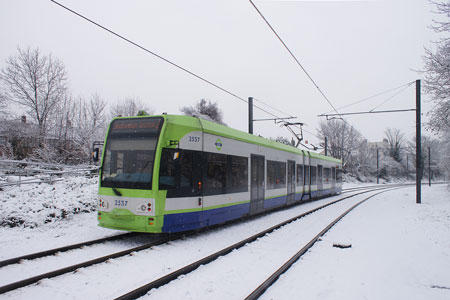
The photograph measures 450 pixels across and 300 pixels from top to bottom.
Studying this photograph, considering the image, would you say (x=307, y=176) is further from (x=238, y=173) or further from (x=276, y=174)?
(x=238, y=173)

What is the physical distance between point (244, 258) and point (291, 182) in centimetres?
973

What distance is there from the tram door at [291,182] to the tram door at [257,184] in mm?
3558

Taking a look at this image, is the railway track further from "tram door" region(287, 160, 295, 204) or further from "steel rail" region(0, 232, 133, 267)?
"tram door" region(287, 160, 295, 204)

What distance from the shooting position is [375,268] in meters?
6.05

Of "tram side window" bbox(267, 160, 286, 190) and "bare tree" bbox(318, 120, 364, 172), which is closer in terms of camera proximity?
"tram side window" bbox(267, 160, 286, 190)

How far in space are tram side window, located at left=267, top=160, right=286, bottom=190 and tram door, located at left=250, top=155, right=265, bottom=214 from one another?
0.79 meters

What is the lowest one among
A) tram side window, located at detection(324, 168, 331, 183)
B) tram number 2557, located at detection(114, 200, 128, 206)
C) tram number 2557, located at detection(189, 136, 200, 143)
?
tram number 2557, located at detection(114, 200, 128, 206)

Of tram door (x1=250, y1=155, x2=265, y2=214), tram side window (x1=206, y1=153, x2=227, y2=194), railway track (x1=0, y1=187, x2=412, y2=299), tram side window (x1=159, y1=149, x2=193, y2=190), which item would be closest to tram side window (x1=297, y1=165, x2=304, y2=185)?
tram door (x1=250, y1=155, x2=265, y2=214)

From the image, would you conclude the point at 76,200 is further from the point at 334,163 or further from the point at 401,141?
the point at 401,141

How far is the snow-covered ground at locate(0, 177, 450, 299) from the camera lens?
189 inches

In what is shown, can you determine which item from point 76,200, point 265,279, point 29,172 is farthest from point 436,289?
point 29,172

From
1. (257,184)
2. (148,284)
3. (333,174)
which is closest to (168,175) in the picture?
(148,284)

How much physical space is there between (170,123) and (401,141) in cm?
8576

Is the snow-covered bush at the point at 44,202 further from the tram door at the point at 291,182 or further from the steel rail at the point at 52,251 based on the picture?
the tram door at the point at 291,182
